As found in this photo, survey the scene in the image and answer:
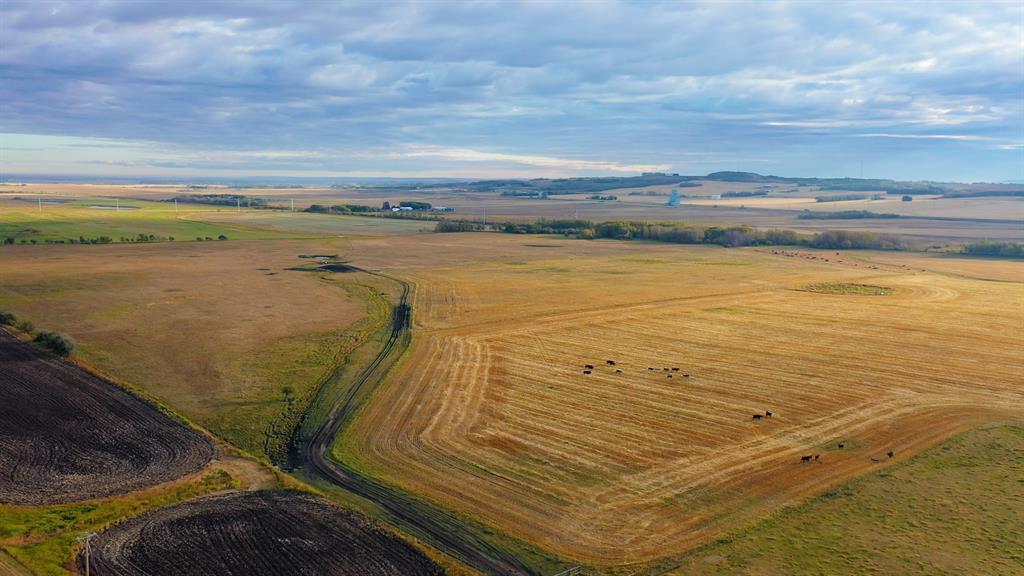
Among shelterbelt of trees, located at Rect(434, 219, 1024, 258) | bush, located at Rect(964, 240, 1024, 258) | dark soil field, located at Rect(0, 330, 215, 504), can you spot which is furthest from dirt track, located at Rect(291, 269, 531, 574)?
bush, located at Rect(964, 240, 1024, 258)

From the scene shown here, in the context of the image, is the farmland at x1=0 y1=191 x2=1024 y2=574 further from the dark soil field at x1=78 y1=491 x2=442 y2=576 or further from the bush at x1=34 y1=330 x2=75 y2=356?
the bush at x1=34 y1=330 x2=75 y2=356

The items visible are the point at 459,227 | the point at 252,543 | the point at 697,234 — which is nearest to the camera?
the point at 252,543

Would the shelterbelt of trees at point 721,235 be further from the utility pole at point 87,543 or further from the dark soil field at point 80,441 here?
the utility pole at point 87,543

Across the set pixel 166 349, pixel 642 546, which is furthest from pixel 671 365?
pixel 166 349

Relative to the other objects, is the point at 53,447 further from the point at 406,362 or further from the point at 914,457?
the point at 914,457

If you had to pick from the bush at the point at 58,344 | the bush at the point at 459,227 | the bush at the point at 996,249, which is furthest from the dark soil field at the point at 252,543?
the bush at the point at 459,227

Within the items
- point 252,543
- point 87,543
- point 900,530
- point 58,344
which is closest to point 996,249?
point 900,530

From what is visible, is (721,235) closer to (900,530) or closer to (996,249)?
(996,249)
